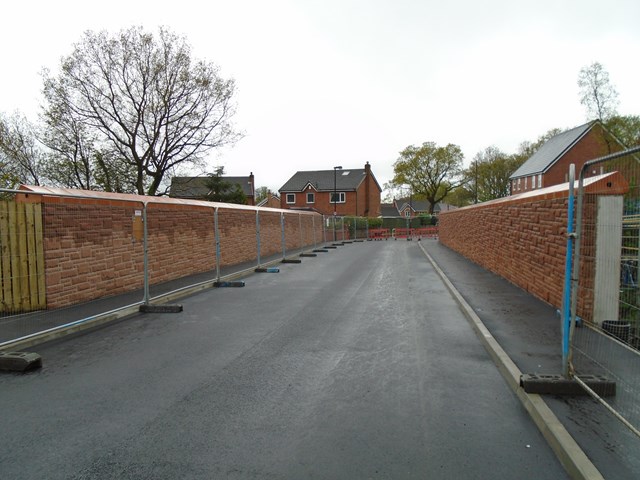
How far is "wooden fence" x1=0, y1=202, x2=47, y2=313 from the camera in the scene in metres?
7.45

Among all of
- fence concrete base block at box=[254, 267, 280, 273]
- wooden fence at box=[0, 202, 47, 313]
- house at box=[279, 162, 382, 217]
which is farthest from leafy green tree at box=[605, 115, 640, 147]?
wooden fence at box=[0, 202, 47, 313]

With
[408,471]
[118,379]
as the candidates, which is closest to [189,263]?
[118,379]

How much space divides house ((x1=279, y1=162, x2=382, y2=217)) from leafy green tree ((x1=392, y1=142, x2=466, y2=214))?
1064cm

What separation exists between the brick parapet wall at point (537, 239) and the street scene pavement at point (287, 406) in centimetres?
82

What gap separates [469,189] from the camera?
77.3 meters

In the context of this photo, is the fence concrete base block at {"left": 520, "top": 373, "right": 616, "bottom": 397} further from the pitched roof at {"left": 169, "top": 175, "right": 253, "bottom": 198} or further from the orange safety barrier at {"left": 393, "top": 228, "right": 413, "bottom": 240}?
the orange safety barrier at {"left": 393, "top": 228, "right": 413, "bottom": 240}

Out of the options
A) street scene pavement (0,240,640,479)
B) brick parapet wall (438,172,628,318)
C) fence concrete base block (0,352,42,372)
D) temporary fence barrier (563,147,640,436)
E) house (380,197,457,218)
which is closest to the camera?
street scene pavement (0,240,640,479)

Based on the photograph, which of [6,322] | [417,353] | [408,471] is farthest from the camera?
[6,322]

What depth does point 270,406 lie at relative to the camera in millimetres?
4180

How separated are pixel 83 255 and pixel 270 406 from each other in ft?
22.1

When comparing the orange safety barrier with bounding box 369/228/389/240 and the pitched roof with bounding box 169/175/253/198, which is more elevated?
the pitched roof with bounding box 169/175/253/198

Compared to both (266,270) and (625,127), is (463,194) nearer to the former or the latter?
(625,127)

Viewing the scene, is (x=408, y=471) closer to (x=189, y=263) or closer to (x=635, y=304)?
(x=635, y=304)

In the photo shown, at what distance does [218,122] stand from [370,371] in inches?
1230
